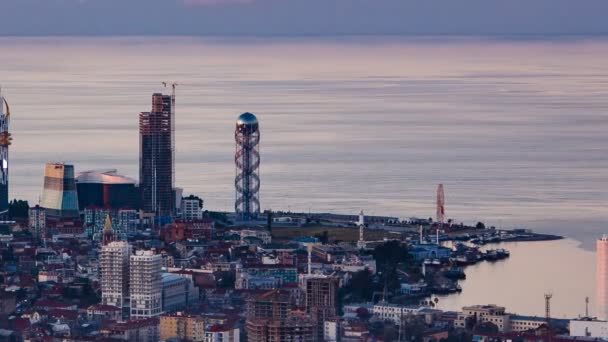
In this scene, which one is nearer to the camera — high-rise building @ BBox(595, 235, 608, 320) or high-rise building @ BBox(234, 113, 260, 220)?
high-rise building @ BBox(595, 235, 608, 320)

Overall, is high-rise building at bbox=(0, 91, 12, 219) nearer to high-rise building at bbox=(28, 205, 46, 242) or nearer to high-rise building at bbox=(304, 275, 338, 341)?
high-rise building at bbox=(28, 205, 46, 242)

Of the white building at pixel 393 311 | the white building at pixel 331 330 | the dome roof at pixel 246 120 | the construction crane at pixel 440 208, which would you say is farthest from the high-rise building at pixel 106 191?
the white building at pixel 331 330

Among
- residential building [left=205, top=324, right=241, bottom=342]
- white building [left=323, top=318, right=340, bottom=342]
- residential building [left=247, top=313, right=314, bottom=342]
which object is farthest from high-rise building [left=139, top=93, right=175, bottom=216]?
residential building [left=247, top=313, right=314, bottom=342]

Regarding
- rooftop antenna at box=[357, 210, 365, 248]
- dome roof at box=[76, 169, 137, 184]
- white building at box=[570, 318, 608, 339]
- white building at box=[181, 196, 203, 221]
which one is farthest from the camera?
dome roof at box=[76, 169, 137, 184]

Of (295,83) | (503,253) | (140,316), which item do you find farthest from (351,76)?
(140,316)

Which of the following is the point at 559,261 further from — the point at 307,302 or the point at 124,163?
the point at 124,163

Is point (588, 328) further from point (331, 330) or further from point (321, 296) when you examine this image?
point (321, 296)

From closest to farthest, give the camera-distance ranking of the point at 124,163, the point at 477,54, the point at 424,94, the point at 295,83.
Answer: the point at 124,163 → the point at 424,94 → the point at 295,83 → the point at 477,54
